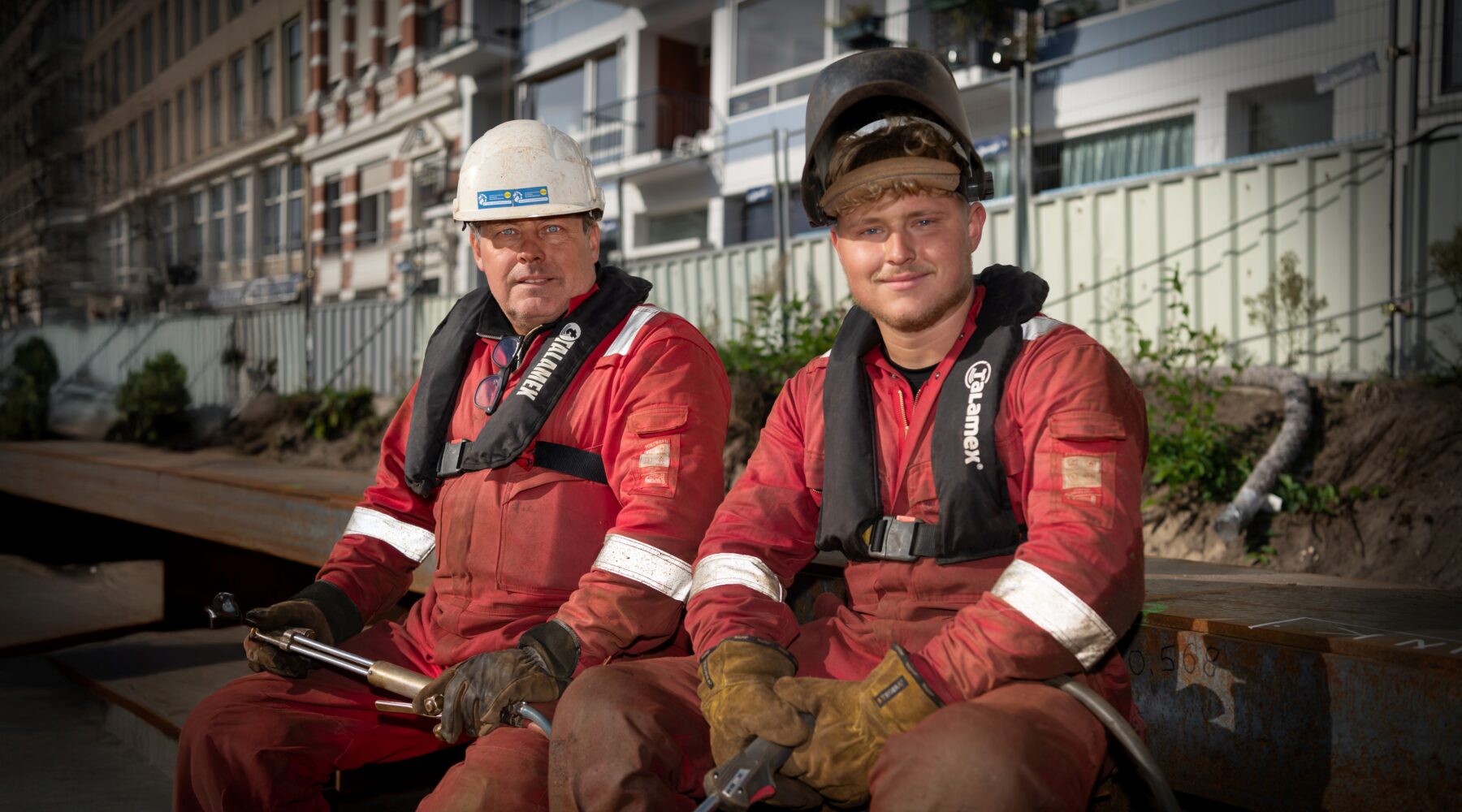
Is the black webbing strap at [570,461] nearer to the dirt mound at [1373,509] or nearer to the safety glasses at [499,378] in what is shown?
the safety glasses at [499,378]

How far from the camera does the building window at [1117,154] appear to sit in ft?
35.6

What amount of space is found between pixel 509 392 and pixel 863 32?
12.6 m

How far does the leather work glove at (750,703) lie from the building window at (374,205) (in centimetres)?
2046

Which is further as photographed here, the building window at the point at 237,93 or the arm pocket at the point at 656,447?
the building window at the point at 237,93

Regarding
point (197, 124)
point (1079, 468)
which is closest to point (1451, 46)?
point (1079, 468)

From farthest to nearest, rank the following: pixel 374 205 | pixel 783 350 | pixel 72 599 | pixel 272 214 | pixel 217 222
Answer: pixel 374 205
pixel 272 214
pixel 217 222
pixel 72 599
pixel 783 350

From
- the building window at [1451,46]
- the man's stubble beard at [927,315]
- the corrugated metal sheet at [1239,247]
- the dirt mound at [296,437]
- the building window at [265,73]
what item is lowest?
the dirt mound at [296,437]

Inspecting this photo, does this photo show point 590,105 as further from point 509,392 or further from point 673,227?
point 509,392

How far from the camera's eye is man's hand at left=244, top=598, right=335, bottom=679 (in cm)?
252

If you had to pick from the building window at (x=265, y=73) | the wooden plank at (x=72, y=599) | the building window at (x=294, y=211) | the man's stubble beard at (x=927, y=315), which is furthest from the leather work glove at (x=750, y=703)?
the building window at (x=294, y=211)

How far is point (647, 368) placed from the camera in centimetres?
255

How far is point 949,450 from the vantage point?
1.95 m

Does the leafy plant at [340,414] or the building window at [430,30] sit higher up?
the building window at [430,30]

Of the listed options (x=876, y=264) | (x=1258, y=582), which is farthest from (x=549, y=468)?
(x=1258, y=582)
